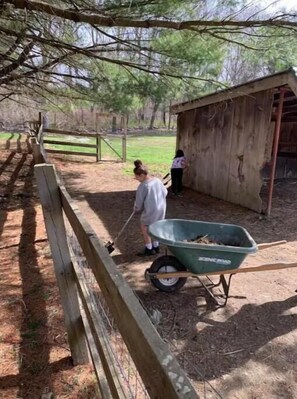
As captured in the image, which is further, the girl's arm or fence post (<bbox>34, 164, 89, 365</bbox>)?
the girl's arm

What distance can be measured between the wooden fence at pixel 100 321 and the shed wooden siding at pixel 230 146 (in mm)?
5569

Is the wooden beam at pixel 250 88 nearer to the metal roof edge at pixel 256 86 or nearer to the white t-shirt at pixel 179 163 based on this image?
the metal roof edge at pixel 256 86

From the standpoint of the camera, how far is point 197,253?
3576 mm

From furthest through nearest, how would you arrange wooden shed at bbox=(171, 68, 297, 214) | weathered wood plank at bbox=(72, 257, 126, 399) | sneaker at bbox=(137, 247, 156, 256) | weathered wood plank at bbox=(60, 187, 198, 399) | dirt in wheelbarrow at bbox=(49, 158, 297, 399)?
wooden shed at bbox=(171, 68, 297, 214), sneaker at bbox=(137, 247, 156, 256), dirt in wheelbarrow at bbox=(49, 158, 297, 399), weathered wood plank at bbox=(72, 257, 126, 399), weathered wood plank at bbox=(60, 187, 198, 399)

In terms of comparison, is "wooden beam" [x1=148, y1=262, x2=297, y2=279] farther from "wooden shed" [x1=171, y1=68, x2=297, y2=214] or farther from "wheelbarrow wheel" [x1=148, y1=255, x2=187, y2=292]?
"wooden shed" [x1=171, y1=68, x2=297, y2=214]

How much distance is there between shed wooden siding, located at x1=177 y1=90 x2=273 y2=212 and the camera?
7539mm

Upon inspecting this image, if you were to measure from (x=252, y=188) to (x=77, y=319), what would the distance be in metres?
6.17

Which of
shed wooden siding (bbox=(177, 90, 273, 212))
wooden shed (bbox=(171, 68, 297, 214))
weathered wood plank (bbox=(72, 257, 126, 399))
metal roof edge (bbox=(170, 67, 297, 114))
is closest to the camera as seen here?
weathered wood plank (bbox=(72, 257, 126, 399))

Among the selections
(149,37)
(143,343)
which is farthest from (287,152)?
(143,343)

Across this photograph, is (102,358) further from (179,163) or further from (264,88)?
(179,163)

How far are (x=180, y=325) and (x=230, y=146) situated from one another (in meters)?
6.09

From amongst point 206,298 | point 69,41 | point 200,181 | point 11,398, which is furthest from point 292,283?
point 200,181

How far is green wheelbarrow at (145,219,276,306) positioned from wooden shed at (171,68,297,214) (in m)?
3.08

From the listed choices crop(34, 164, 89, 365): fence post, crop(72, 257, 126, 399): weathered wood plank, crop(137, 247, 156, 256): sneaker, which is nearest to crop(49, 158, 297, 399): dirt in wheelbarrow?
crop(137, 247, 156, 256): sneaker
